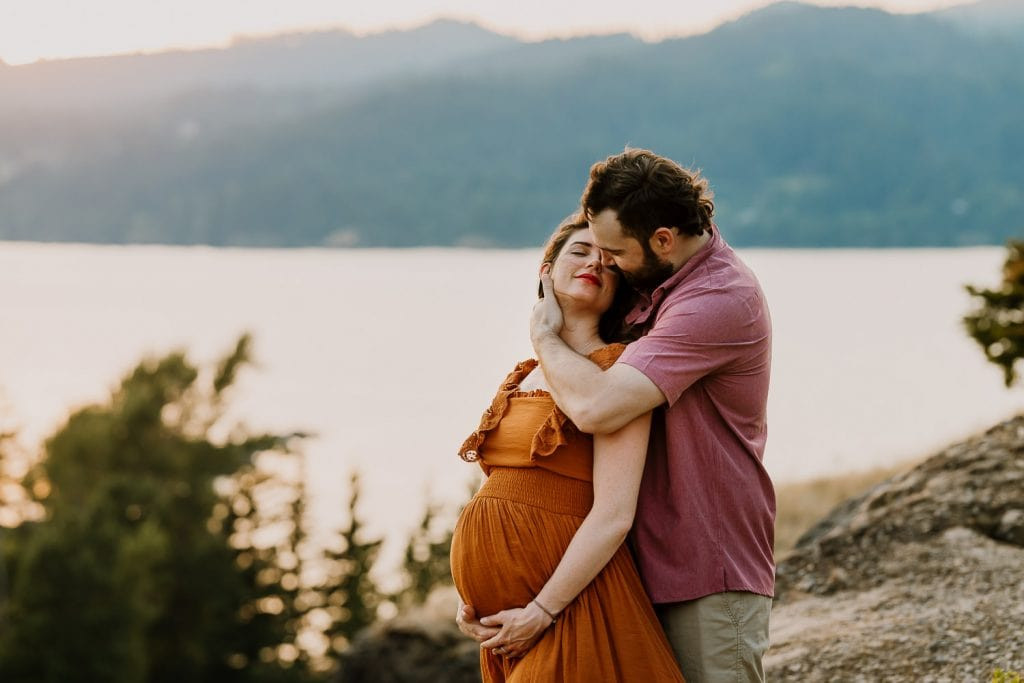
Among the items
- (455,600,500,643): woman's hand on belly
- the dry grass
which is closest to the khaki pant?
(455,600,500,643): woman's hand on belly

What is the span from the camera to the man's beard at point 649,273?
3930mm

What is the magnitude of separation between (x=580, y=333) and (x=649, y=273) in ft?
0.99

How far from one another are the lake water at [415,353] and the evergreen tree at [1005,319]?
66.3 inches

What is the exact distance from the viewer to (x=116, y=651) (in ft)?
97.6

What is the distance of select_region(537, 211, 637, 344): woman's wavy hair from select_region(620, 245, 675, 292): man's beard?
91mm

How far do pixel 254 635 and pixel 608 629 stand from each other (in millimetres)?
35537

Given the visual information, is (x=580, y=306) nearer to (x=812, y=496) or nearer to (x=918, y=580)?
(x=918, y=580)

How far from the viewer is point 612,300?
162 inches

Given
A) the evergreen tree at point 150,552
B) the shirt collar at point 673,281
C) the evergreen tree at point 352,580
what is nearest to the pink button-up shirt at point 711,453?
the shirt collar at point 673,281

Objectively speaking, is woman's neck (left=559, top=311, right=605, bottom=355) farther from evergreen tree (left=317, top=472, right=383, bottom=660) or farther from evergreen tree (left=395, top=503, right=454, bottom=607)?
evergreen tree (left=317, top=472, right=383, bottom=660)

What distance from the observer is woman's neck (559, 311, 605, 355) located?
406cm

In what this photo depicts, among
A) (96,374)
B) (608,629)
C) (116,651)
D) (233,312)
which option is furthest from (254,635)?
(233,312)

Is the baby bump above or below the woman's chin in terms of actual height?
below

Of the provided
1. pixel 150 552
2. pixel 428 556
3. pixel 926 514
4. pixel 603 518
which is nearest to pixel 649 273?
pixel 603 518
